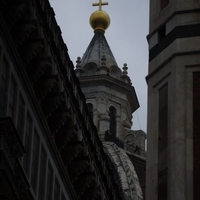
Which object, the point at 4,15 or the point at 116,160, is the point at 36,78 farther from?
the point at 116,160

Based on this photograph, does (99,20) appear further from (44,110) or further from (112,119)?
(44,110)

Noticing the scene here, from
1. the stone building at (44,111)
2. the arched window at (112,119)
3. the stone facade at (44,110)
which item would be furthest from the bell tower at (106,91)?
the stone facade at (44,110)

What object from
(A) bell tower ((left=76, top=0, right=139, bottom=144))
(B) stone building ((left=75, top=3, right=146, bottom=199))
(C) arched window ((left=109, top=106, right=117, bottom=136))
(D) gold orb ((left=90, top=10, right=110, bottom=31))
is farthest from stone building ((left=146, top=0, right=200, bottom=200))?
(D) gold orb ((left=90, top=10, right=110, bottom=31))

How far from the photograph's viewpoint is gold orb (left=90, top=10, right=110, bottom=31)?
102 metres

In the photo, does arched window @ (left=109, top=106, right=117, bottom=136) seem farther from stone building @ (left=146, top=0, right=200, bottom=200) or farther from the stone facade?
stone building @ (left=146, top=0, right=200, bottom=200)

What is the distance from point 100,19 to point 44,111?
215ft

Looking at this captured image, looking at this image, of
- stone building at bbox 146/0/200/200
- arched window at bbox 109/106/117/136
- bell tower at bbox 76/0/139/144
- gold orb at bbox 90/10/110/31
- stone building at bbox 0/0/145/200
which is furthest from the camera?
gold orb at bbox 90/10/110/31

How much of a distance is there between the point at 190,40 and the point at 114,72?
199 feet

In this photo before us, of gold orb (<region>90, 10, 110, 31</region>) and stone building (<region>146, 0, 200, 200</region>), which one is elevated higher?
gold orb (<region>90, 10, 110, 31</region>)

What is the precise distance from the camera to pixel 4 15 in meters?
33.6

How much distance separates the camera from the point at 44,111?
36.8m

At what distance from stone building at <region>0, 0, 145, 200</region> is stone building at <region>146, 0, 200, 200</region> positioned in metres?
2.19

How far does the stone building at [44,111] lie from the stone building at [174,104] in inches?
86.3

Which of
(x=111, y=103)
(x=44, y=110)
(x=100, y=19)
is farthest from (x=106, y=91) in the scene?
(x=44, y=110)
